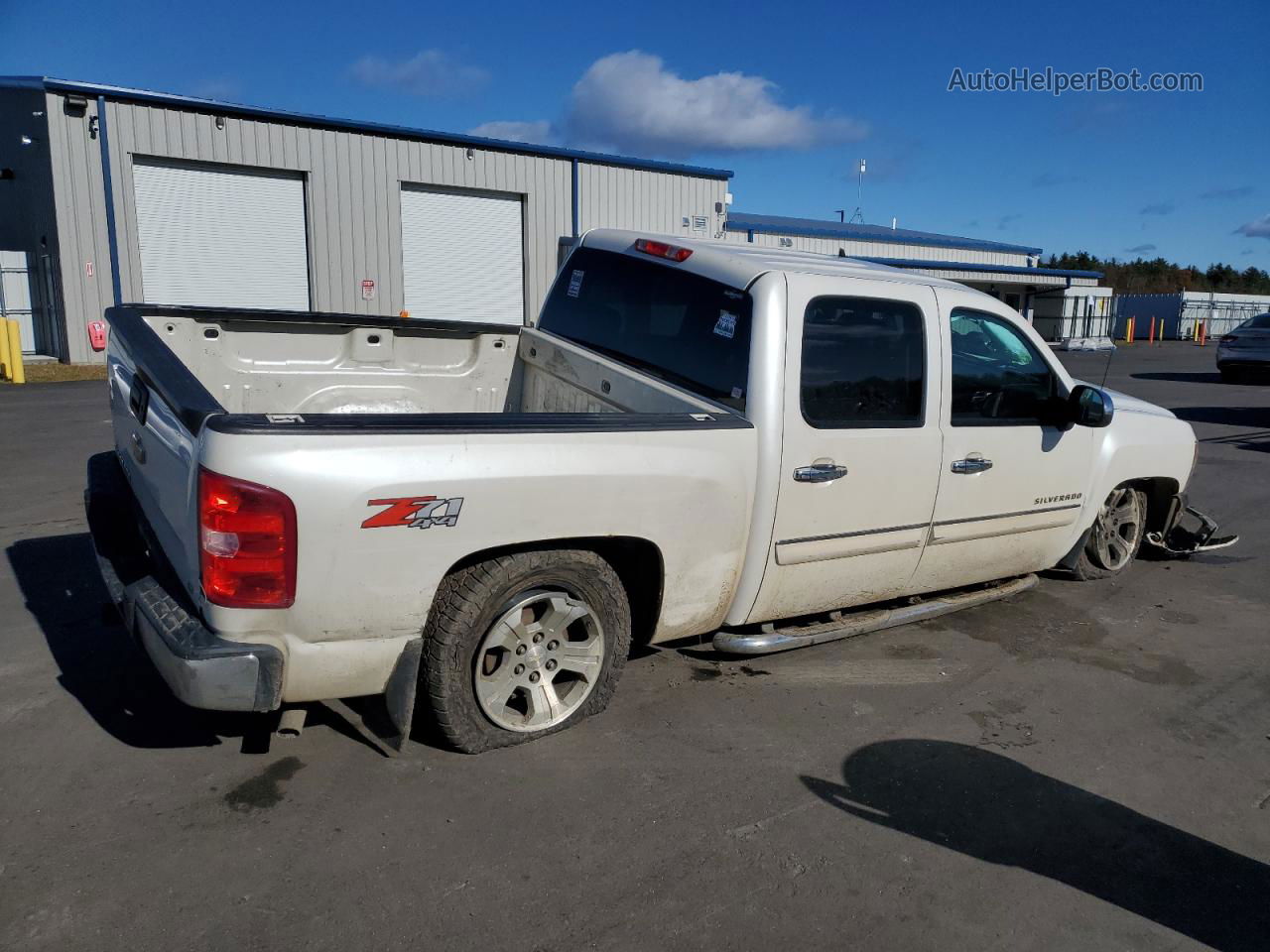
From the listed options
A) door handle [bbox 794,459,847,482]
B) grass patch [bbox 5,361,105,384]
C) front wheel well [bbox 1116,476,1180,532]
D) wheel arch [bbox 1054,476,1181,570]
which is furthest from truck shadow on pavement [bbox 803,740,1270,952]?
grass patch [bbox 5,361,105,384]

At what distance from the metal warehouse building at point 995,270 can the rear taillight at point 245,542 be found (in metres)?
33.4

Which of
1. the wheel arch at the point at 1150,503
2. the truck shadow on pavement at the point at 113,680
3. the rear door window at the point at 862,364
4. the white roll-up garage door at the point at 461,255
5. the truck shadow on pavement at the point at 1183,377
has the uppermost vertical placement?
the white roll-up garage door at the point at 461,255

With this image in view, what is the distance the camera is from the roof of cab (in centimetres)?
420

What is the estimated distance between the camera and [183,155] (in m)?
20.4

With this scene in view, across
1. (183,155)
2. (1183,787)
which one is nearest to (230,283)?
(183,155)

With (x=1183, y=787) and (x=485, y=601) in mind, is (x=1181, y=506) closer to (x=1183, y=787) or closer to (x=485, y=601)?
(x=1183, y=787)

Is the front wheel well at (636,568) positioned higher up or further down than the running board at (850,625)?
higher up

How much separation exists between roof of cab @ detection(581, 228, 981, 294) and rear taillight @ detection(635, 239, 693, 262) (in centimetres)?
3

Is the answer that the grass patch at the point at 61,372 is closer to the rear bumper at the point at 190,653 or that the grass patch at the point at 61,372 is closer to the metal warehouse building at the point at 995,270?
the rear bumper at the point at 190,653

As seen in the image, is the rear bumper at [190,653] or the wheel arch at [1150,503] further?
the wheel arch at [1150,503]

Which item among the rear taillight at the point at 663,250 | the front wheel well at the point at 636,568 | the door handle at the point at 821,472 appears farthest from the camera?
the rear taillight at the point at 663,250

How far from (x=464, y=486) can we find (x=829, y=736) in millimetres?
1834

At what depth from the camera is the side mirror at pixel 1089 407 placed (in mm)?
4891

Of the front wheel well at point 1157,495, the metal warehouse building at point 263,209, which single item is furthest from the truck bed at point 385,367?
the metal warehouse building at point 263,209
